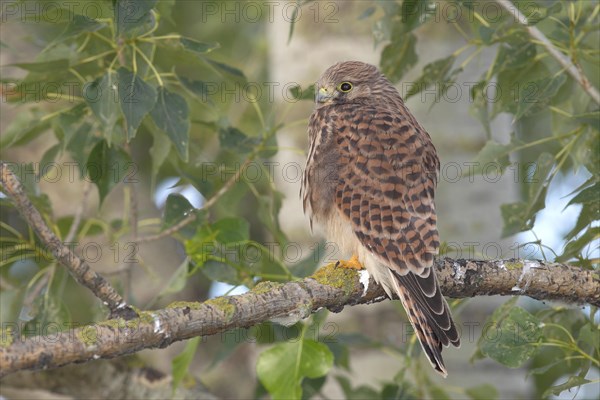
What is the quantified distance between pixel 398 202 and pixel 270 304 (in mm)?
1073

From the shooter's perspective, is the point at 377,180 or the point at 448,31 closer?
the point at 377,180

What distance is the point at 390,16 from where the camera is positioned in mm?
3996

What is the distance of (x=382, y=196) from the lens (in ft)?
12.1

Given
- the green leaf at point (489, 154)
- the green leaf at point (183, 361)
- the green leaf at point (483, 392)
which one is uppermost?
the green leaf at point (489, 154)

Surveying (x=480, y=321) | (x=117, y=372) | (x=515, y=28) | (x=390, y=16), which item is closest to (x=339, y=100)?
(x=390, y=16)

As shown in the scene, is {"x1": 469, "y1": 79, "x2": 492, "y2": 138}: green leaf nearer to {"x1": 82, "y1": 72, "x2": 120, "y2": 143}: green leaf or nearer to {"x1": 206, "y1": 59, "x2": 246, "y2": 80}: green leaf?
{"x1": 206, "y1": 59, "x2": 246, "y2": 80}: green leaf

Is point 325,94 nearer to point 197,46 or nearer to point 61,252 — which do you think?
point 197,46

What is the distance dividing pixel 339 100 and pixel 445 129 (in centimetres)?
95

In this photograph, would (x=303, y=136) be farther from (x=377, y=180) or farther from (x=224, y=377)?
(x=224, y=377)

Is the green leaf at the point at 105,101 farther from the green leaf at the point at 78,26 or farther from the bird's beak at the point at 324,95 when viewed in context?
the bird's beak at the point at 324,95

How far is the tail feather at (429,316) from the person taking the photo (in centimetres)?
328

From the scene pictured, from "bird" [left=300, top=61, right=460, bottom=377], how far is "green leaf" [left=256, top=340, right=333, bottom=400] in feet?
1.27

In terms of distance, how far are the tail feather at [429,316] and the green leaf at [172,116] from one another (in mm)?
1039

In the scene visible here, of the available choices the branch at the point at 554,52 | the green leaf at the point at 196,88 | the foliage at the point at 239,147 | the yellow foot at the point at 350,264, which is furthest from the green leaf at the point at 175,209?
the branch at the point at 554,52
